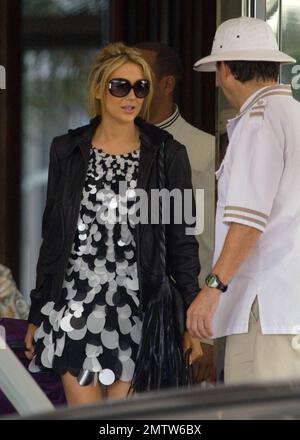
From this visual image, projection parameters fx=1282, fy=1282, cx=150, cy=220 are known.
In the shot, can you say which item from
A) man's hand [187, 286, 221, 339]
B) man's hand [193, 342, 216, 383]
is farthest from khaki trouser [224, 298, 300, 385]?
man's hand [193, 342, 216, 383]

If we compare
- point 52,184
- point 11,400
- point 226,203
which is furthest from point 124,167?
point 11,400

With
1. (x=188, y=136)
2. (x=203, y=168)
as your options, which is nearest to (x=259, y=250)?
(x=203, y=168)

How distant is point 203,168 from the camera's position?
18.4 feet

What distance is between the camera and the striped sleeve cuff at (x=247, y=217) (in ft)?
11.8

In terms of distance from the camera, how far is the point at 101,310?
4.10 meters

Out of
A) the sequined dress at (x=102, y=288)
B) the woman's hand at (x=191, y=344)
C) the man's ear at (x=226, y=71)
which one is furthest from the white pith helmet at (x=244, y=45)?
the woman's hand at (x=191, y=344)

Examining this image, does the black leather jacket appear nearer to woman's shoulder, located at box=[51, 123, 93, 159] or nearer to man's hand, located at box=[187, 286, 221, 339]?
woman's shoulder, located at box=[51, 123, 93, 159]

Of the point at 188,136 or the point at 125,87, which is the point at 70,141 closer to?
the point at 125,87

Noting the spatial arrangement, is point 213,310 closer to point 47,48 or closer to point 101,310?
point 101,310

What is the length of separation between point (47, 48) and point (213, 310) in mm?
3546

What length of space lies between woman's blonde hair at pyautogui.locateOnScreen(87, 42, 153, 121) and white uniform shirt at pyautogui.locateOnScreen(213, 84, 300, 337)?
765mm

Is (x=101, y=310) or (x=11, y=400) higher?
(x=11, y=400)

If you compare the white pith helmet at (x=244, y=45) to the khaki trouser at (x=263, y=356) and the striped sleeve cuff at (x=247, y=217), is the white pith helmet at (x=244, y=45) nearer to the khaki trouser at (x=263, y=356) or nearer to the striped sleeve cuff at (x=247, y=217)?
the striped sleeve cuff at (x=247, y=217)

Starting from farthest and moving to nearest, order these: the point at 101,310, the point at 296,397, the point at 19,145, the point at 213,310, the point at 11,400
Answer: the point at 19,145, the point at 101,310, the point at 213,310, the point at 11,400, the point at 296,397
